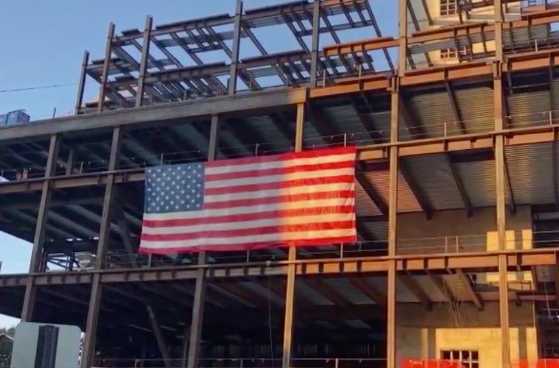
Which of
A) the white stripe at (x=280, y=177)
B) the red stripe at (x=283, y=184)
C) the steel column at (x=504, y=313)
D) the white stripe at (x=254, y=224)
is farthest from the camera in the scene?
the white stripe at (x=280, y=177)

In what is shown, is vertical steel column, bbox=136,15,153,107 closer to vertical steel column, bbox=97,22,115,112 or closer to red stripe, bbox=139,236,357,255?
vertical steel column, bbox=97,22,115,112

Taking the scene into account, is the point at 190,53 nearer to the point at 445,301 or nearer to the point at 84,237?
the point at 84,237

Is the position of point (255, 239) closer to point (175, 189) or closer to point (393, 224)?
point (175, 189)

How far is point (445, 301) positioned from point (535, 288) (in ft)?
13.5

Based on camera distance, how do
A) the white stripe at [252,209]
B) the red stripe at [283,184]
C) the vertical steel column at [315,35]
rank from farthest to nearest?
1. the vertical steel column at [315,35]
2. the red stripe at [283,184]
3. the white stripe at [252,209]

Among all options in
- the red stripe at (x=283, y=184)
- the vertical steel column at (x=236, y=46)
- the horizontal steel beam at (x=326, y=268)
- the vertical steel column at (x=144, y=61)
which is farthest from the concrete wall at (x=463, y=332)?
the vertical steel column at (x=144, y=61)

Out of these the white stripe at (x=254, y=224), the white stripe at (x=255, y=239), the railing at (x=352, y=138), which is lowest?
the white stripe at (x=255, y=239)

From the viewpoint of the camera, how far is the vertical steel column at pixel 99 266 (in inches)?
1193

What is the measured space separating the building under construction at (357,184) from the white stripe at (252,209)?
6.45 ft

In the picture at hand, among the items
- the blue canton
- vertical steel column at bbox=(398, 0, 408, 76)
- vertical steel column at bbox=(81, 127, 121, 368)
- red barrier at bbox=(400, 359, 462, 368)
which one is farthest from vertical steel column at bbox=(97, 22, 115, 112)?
red barrier at bbox=(400, 359, 462, 368)

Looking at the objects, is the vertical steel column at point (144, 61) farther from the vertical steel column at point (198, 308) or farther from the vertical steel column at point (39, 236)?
the vertical steel column at point (198, 308)

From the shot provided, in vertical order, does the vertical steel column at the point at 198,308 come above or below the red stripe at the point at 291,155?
below

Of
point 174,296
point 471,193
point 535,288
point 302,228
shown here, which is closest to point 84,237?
point 174,296

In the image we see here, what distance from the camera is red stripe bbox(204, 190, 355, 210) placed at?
1069 inches
